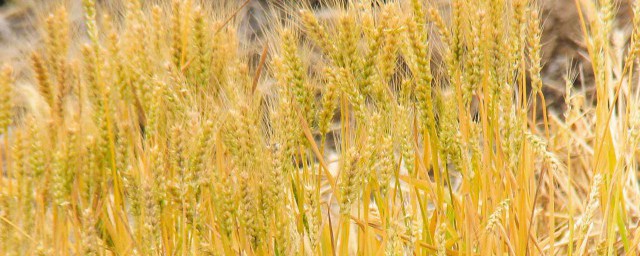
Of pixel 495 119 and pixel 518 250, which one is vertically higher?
pixel 495 119

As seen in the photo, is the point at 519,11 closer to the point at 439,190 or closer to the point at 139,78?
the point at 439,190

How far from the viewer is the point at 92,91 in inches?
42.1

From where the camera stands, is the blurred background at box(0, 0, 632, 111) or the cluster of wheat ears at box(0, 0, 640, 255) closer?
the cluster of wheat ears at box(0, 0, 640, 255)

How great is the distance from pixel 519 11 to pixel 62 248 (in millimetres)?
672

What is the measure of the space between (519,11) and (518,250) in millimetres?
327

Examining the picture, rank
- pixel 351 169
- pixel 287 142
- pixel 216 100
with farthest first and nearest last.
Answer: pixel 216 100
pixel 287 142
pixel 351 169

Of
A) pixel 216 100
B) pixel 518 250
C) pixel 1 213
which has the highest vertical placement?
pixel 216 100

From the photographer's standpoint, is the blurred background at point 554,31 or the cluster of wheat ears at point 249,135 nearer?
the cluster of wheat ears at point 249,135

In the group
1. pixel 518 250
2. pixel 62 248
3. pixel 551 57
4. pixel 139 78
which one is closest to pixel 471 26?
pixel 518 250

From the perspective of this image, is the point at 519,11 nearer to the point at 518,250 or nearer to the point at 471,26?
the point at 471,26

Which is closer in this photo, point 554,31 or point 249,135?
point 249,135

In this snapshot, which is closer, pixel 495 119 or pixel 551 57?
pixel 495 119

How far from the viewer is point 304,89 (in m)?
1.09

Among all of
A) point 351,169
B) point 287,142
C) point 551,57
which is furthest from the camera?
point 551,57
